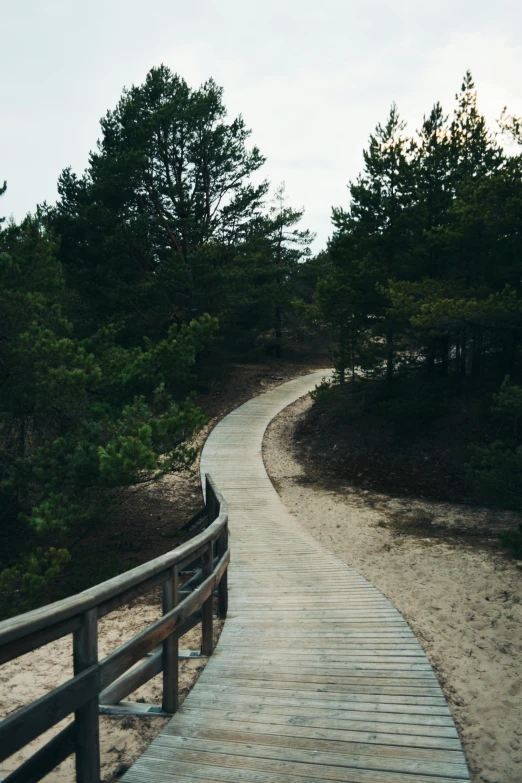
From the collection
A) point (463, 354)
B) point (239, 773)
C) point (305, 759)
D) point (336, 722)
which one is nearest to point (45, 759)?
point (239, 773)

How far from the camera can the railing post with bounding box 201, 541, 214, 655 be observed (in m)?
4.51

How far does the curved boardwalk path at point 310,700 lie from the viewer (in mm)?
2920

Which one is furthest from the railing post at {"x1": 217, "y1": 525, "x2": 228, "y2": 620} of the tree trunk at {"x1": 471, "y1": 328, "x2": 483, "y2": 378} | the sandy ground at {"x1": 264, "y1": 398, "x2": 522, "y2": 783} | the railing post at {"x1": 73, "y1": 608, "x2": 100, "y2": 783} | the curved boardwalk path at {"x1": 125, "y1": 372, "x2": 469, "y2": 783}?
the tree trunk at {"x1": 471, "y1": 328, "x2": 483, "y2": 378}

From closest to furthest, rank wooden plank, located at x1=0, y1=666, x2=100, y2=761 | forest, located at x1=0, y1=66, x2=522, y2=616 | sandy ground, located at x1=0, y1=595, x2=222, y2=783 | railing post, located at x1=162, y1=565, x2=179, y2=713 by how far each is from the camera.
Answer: wooden plank, located at x1=0, y1=666, x2=100, y2=761 < railing post, located at x1=162, y1=565, x2=179, y2=713 < sandy ground, located at x1=0, y1=595, x2=222, y2=783 < forest, located at x1=0, y1=66, x2=522, y2=616

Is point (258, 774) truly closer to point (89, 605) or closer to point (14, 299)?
point (89, 605)

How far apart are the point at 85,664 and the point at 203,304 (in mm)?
20730

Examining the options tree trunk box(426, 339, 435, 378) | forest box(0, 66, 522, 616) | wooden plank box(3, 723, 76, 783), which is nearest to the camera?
wooden plank box(3, 723, 76, 783)

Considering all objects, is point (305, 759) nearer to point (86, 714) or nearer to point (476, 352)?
point (86, 714)

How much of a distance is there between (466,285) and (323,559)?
32.8 feet

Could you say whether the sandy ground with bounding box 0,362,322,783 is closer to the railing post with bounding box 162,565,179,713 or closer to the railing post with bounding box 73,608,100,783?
the railing post with bounding box 162,565,179,713

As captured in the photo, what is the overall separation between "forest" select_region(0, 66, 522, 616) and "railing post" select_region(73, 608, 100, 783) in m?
5.20

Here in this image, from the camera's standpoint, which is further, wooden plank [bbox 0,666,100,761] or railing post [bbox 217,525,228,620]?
railing post [bbox 217,525,228,620]

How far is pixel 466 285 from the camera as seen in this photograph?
48.4 feet

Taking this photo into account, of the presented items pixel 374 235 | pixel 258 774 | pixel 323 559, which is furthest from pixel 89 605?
pixel 374 235
